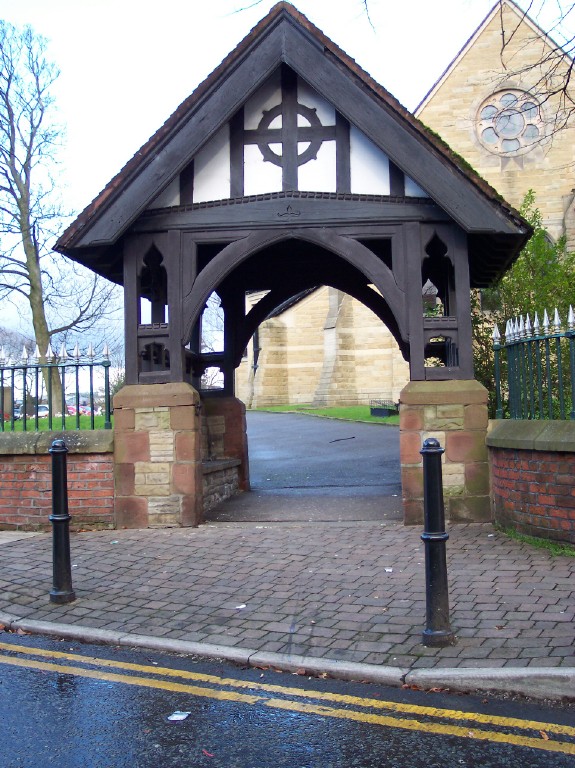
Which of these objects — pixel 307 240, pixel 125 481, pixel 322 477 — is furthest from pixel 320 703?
pixel 322 477

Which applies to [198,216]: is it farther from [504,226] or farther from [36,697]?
[36,697]

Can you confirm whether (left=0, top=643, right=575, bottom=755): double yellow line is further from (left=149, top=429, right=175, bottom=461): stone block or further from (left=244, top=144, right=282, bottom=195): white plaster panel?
(left=244, top=144, right=282, bottom=195): white plaster panel

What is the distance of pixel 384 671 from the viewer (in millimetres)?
4184

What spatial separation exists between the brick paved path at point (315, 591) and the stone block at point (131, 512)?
1.29 feet

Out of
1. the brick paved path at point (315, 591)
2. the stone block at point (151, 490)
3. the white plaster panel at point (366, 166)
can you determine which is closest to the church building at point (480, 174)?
the white plaster panel at point (366, 166)

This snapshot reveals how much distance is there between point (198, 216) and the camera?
8.78 metres

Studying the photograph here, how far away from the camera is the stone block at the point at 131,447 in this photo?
8.70m

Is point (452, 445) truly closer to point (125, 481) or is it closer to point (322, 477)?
point (125, 481)

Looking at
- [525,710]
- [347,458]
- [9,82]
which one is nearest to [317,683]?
[525,710]

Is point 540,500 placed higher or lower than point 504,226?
lower

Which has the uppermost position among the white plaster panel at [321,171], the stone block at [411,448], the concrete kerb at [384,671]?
the white plaster panel at [321,171]

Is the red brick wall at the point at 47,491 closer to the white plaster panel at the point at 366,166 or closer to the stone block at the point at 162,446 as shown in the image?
the stone block at the point at 162,446

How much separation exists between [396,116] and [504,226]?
166 cm

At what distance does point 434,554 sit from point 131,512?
15.9 ft
